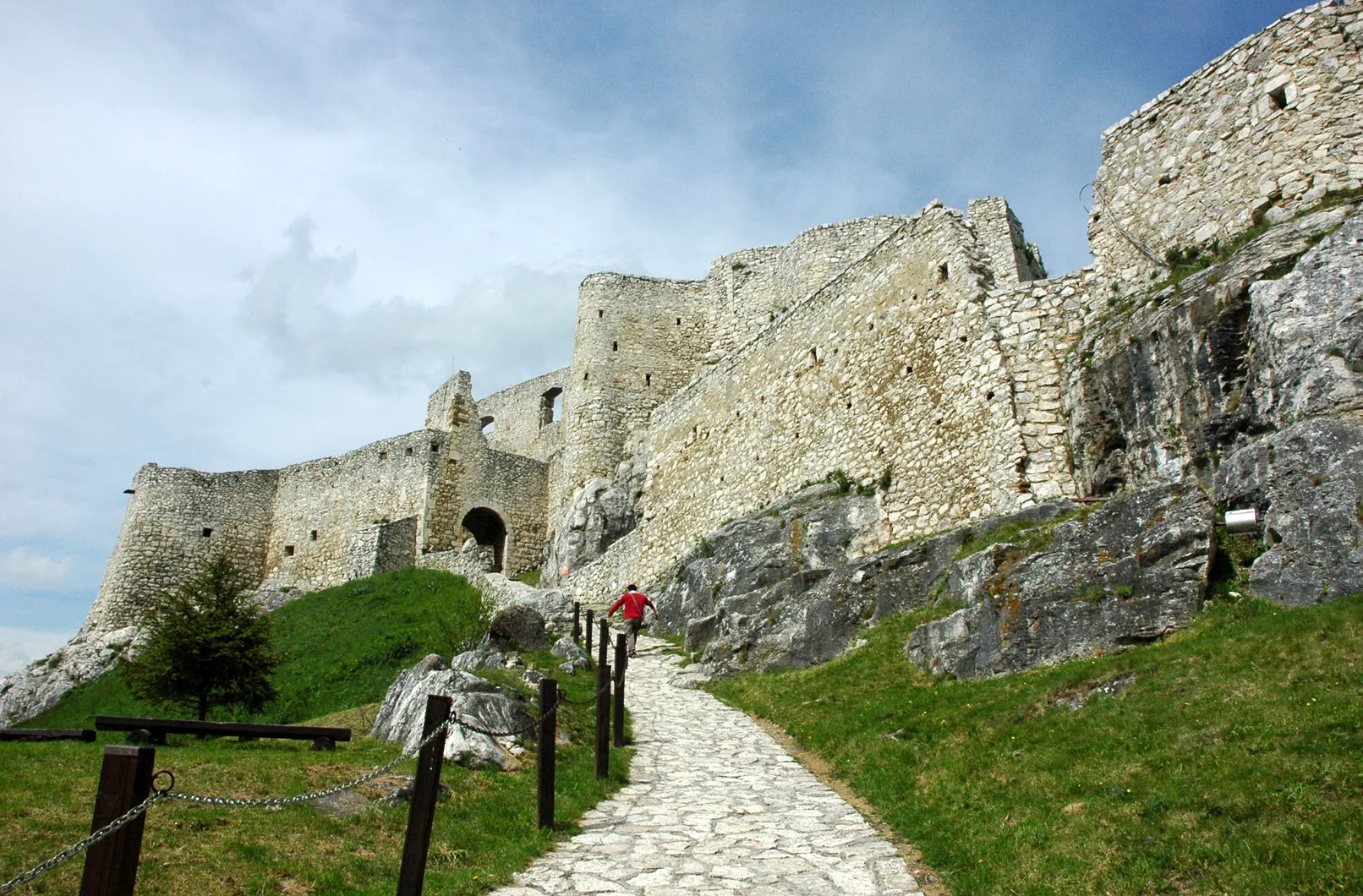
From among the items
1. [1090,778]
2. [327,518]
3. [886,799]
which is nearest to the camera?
[1090,778]

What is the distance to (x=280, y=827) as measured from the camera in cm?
662

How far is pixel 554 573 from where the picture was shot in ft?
107

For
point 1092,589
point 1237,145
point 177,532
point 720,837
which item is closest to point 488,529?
point 177,532

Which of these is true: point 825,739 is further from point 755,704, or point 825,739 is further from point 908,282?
point 908,282

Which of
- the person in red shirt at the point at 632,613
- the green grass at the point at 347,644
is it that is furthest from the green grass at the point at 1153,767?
the green grass at the point at 347,644

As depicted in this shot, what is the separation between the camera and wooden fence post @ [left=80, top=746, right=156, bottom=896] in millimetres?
3727

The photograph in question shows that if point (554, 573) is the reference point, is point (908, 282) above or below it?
above

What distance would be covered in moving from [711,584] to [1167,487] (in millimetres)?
11926

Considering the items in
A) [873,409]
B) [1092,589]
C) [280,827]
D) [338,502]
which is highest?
[338,502]

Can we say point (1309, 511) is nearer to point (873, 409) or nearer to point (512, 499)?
point (873, 409)

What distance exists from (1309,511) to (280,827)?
8.88m

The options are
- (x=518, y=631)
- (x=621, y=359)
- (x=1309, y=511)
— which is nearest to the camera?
(x=1309, y=511)

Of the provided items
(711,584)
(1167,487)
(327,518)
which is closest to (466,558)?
(327,518)

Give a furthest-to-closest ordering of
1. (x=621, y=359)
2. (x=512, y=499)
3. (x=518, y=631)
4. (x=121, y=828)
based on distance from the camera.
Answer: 1. (x=512, y=499)
2. (x=621, y=359)
3. (x=518, y=631)
4. (x=121, y=828)
